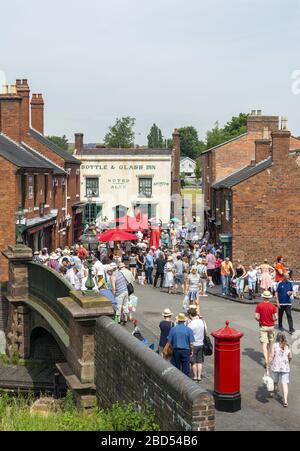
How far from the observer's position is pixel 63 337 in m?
14.7

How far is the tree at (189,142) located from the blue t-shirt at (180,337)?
150 m

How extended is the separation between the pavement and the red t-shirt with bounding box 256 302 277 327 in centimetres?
103

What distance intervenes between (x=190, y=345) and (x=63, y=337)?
10.5 feet

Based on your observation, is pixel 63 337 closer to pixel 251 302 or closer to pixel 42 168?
pixel 251 302

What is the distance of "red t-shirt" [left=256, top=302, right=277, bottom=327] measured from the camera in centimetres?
1423

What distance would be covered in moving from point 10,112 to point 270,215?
13637 millimetres

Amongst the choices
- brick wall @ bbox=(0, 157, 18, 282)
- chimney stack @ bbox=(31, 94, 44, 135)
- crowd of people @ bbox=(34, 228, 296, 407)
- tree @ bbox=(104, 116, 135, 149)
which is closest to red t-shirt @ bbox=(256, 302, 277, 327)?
crowd of people @ bbox=(34, 228, 296, 407)

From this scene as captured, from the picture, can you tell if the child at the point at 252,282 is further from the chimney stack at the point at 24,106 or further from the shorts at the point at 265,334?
the chimney stack at the point at 24,106

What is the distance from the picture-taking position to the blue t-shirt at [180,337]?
1241 cm

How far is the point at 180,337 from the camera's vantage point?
12.4 m

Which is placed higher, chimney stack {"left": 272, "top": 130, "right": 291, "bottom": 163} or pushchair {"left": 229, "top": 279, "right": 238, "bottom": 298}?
chimney stack {"left": 272, "top": 130, "right": 291, "bottom": 163}

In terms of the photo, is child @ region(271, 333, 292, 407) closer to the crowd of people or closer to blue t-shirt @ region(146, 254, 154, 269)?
the crowd of people

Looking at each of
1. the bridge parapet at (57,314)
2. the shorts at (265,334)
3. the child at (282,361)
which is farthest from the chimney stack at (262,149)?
the child at (282,361)
